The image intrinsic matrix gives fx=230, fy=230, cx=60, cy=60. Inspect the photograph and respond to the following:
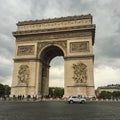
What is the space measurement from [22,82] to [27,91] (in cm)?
179

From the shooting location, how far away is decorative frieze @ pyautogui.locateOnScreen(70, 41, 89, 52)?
3803 cm

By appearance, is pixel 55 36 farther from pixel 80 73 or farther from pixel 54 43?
pixel 80 73

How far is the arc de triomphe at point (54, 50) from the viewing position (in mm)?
36844

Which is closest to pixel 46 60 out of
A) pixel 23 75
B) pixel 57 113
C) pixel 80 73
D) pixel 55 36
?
pixel 55 36

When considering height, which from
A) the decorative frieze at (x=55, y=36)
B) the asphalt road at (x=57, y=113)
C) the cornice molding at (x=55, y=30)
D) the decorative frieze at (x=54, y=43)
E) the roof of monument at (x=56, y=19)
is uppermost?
the roof of monument at (x=56, y=19)

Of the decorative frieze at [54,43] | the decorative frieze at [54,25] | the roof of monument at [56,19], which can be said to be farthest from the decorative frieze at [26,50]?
the roof of monument at [56,19]

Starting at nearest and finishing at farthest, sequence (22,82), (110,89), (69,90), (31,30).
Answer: (69,90)
(22,82)
(31,30)
(110,89)

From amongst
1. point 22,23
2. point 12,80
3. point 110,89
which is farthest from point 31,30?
point 110,89

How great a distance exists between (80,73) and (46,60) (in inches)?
390

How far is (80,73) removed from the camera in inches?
1454

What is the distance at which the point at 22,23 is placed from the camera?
4331 cm

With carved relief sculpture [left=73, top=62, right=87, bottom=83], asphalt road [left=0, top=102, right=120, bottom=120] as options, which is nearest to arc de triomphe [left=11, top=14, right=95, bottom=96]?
carved relief sculpture [left=73, top=62, right=87, bottom=83]

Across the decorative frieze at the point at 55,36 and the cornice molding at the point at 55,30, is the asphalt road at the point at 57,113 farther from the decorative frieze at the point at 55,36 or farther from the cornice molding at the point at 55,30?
the cornice molding at the point at 55,30

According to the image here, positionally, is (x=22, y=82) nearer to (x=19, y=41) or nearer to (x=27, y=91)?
(x=27, y=91)
